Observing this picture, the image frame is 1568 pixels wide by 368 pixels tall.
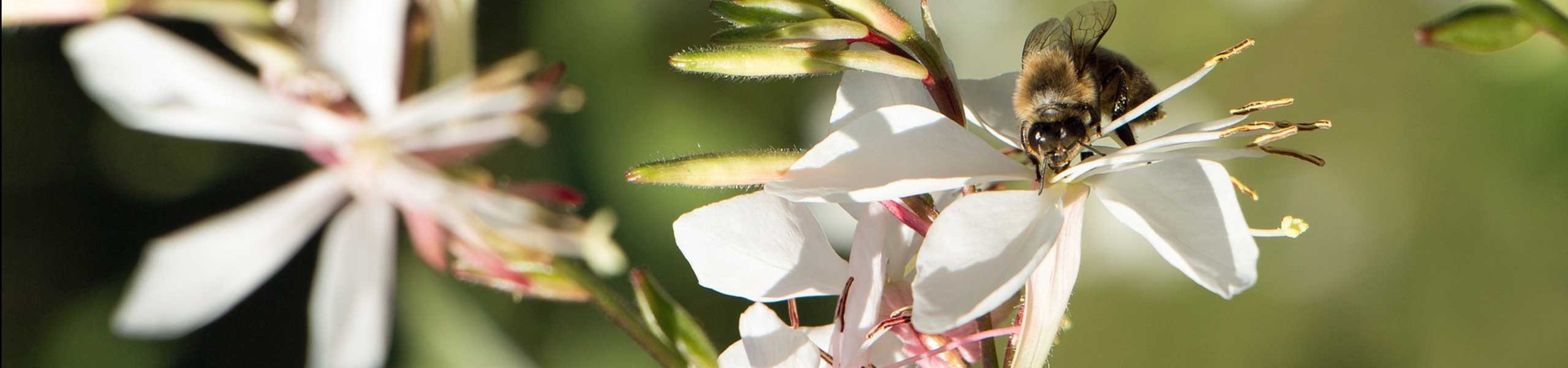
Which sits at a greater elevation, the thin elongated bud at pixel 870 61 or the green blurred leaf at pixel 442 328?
the thin elongated bud at pixel 870 61

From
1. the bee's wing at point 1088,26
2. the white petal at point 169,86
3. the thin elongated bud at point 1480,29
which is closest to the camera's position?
the thin elongated bud at point 1480,29

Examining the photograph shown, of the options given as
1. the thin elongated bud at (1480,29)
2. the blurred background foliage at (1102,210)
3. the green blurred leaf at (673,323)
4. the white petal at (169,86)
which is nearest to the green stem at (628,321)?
the green blurred leaf at (673,323)

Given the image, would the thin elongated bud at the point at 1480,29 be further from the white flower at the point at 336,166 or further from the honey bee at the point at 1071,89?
the white flower at the point at 336,166

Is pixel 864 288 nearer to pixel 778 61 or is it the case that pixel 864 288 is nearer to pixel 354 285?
pixel 778 61

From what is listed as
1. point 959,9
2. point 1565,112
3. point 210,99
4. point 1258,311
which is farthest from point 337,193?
point 1565,112

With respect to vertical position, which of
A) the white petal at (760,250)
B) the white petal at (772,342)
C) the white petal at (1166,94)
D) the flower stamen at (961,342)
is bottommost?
the white petal at (772,342)

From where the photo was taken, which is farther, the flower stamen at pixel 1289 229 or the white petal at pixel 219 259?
the white petal at pixel 219 259

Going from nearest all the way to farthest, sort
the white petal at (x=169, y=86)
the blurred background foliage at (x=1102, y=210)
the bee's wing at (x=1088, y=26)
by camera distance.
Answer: the bee's wing at (x=1088, y=26) < the white petal at (x=169, y=86) < the blurred background foliage at (x=1102, y=210)
